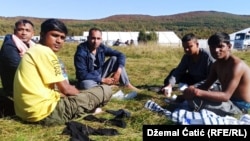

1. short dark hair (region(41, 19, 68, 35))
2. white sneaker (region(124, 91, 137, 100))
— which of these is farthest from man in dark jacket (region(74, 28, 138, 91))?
short dark hair (region(41, 19, 68, 35))

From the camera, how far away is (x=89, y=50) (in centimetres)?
745

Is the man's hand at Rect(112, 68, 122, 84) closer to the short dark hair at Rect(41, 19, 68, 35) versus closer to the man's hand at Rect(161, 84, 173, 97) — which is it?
the man's hand at Rect(161, 84, 173, 97)

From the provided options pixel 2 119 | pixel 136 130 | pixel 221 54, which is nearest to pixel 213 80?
pixel 221 54

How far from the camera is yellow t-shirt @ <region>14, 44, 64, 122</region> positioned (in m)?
4.45

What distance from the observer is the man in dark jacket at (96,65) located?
715 centimetres

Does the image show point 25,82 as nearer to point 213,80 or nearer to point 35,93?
point 35,93

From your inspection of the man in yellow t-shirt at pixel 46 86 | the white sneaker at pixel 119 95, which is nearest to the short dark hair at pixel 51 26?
the man in yellow t-shirt at pixel 46 86

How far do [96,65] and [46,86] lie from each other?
9.94ft

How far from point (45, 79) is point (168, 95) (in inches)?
120

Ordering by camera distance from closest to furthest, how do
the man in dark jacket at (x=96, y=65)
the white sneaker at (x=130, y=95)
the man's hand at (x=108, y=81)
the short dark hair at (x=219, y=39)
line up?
the short dark hair at (x=219, y=39) → the white sneaker at (x=130, y=95) → the man in dark jacket at (x=96, y=65) → the man's hand at (x=108, y=81)

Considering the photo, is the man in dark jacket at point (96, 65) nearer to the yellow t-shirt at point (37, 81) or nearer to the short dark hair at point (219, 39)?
the yellow t-shirt at point (37, 81)

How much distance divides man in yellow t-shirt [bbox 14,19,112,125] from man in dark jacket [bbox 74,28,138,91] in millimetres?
1899

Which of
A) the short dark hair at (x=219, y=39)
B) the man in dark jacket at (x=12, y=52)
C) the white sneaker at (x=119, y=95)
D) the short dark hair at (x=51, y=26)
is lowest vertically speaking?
the white sneaker at (x=119, y=95)

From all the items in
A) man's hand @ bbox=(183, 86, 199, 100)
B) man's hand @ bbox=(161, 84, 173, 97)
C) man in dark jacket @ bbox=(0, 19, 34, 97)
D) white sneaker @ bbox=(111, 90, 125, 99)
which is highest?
man in dark jacket @ bbox=(0, 19, 34, 97)
